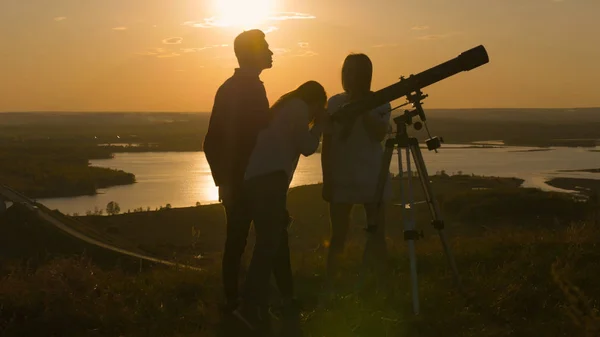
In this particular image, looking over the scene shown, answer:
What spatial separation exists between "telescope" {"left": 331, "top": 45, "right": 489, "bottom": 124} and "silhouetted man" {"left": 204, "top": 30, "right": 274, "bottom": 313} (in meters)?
0.74

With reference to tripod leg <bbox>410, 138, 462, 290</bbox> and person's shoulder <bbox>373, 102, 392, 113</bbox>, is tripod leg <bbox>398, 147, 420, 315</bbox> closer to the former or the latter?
tripod leg <bbox>410, 138, 462, 290</bbox>

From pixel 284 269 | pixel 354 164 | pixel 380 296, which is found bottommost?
pixel 380 296

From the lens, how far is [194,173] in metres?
64.6

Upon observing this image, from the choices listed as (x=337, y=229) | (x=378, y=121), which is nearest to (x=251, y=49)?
(x=378, y=121)

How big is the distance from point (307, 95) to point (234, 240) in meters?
1.26

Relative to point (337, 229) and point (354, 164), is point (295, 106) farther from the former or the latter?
point (337, 229)

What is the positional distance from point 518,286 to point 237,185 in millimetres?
2515

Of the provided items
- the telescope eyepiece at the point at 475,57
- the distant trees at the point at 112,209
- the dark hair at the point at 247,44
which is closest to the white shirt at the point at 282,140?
the dark hair at the point at 247,44

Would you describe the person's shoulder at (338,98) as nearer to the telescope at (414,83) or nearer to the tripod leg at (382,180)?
the telescope at (414,83)

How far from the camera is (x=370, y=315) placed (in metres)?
5.06

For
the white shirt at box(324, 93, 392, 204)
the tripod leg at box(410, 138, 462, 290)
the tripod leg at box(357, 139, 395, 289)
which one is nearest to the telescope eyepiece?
the tripod leg at box(410, 138, 462, 290)

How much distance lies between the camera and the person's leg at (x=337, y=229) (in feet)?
18.8

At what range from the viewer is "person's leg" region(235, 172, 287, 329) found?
192 inches

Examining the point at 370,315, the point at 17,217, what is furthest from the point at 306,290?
the point at 17,217
